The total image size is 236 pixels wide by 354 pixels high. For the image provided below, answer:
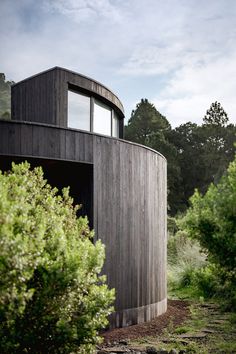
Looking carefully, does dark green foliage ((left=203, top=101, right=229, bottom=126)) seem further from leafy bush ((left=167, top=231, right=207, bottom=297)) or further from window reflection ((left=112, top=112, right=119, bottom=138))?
window reflection ((left=112, top=112, right=119, bottom=138))

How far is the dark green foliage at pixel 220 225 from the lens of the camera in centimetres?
530

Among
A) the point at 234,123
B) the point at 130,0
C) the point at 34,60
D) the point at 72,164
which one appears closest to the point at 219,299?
the point at 72,164

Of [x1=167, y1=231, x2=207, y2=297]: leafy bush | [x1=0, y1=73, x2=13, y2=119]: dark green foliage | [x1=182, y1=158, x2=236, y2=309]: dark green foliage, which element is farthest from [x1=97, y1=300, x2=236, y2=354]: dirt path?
[x1=0, y1=73, x2=13, y2=119]: dark green foliage

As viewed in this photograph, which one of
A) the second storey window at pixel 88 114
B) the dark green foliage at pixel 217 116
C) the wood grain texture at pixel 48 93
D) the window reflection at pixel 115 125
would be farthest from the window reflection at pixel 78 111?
the dark green foliage at pixel 217 116

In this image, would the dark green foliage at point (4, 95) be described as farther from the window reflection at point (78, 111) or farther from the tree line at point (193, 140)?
the window reflection at point (78, 111)

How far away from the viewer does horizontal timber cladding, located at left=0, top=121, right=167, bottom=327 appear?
654 cm

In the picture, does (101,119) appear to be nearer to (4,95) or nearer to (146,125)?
(146,125)

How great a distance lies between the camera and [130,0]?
17.3m

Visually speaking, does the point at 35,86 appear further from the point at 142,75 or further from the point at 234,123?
the point at 234,123

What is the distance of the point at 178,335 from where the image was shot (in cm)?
724

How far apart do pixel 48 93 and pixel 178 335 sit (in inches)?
195

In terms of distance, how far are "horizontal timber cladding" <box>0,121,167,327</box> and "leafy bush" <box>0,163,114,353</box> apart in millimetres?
2041

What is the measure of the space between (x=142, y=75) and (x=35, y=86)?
16663 millimetres

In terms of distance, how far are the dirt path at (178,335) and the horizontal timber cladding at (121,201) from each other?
292mm
